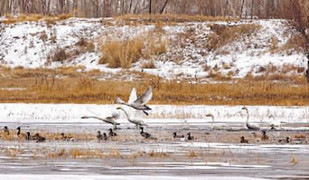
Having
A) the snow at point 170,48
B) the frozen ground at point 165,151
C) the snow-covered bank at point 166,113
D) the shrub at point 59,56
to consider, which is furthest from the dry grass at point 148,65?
the frozen ground at point 165,151

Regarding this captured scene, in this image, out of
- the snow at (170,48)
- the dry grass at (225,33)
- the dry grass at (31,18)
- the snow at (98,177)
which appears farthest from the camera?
the dry grass at (31,18)

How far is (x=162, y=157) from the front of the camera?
1435cm

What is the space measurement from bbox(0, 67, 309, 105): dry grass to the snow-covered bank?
2.20 metres

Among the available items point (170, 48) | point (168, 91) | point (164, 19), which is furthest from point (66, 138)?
point (164, 19)

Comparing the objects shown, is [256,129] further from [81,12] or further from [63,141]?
[81,12]

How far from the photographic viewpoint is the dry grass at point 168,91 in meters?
32.4

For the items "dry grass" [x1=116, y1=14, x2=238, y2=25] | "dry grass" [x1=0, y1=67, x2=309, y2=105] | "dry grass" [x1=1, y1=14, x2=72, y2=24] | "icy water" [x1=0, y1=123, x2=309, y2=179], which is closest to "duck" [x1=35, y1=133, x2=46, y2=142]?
"icy water" [x1=0, y1=123, x2=309, y2=179]

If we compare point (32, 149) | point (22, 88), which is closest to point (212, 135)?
point (32, 149)

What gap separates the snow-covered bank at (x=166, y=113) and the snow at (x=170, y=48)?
13170 millimetres

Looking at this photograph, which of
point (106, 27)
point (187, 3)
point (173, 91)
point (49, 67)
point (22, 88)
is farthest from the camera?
point (187, 3)

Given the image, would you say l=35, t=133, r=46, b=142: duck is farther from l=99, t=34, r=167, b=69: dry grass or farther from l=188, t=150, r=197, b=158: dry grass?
l=99, t=34, r=167, b=69: dry grass

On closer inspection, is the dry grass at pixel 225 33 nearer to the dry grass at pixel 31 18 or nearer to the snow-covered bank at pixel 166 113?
the dry grass at pixel 31 18

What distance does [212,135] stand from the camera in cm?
1959

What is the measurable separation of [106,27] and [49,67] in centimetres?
730
